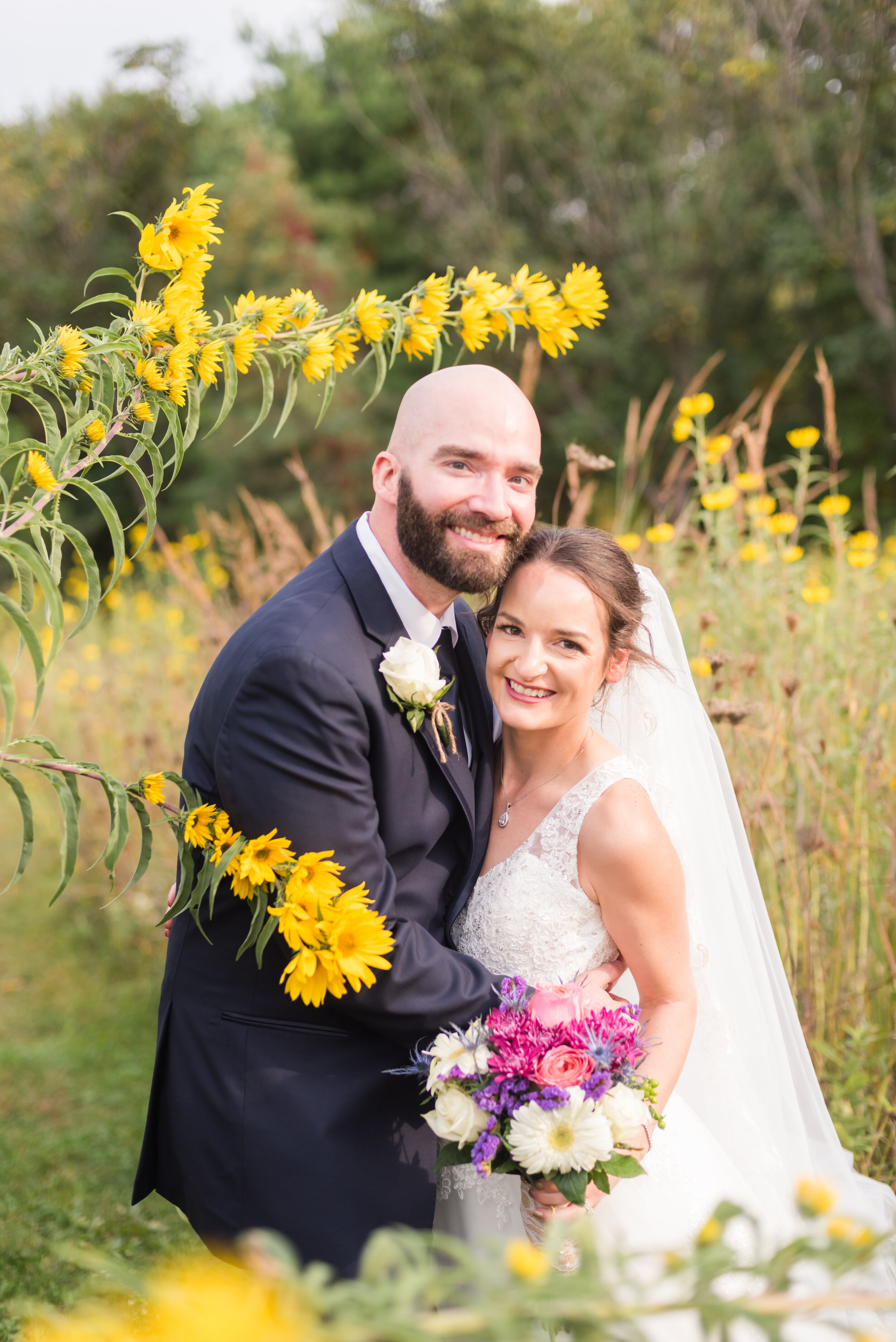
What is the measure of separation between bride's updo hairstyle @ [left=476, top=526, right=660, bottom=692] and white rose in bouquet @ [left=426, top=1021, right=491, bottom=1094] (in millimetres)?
1031

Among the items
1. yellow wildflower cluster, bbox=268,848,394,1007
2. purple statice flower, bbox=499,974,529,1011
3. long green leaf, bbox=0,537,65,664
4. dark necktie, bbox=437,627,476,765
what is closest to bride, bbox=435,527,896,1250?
dark necktie, bbox=437,627,476,765

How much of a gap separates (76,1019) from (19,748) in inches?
56.4

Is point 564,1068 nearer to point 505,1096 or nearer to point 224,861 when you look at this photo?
point 505,1096

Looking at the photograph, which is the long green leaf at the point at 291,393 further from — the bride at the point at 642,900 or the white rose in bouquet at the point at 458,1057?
the white rose in bouquet at the point at 458,1057

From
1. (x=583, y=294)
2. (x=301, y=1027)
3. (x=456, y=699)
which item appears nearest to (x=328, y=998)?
(x=301, y=1027)

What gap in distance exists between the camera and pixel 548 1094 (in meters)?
1.75

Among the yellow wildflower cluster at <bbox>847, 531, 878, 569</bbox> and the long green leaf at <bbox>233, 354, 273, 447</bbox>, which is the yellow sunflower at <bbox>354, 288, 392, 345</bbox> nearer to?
the long green leaf at <bbox>233, 354, 273, 447</bbox>

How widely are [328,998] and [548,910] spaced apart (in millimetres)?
543

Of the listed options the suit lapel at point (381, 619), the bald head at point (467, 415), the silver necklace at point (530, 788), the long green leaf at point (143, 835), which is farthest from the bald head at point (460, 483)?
the long green leaf at point (143, 835)

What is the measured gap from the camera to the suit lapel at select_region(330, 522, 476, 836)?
232 cm

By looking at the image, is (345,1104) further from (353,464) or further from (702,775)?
(353,464)

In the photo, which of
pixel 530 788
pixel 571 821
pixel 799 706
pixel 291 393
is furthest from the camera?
pixel 799 706

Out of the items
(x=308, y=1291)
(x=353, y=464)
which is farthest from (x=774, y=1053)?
(x=353, y=464)

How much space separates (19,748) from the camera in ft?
16.3
